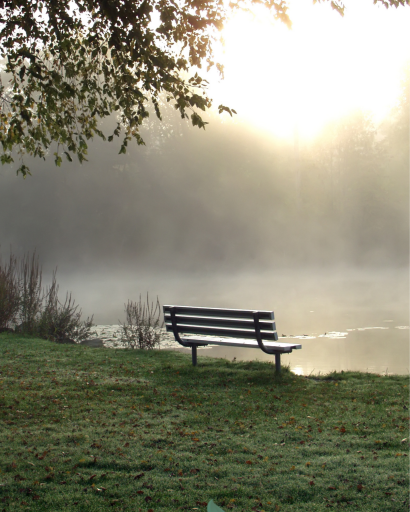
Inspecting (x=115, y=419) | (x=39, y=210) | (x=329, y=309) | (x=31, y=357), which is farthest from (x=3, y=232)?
(x=115, y=419)

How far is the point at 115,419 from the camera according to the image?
580 cm

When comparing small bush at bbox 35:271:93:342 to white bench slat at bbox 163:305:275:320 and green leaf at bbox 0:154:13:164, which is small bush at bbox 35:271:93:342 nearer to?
white bench slat at bbox 163:305:275:320

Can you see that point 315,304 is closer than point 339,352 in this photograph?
No

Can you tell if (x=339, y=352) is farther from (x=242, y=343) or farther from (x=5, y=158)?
(x=5, y=158)

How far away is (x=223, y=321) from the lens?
786cm

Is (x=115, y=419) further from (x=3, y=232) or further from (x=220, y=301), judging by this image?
(x=3, y=232)

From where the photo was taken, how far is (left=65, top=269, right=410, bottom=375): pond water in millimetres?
11438

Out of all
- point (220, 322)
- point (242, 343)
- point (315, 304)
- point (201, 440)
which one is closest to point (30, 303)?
point (220, 322)

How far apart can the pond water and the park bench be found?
1900 mm

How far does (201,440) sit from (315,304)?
18.4 metres

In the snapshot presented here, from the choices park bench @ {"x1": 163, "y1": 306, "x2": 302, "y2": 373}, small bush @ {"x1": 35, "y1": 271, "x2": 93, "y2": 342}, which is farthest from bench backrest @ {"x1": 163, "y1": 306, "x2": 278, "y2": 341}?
small bush @ {"x1": 35, "y1": 271, "x2": 93, "y2": 342}

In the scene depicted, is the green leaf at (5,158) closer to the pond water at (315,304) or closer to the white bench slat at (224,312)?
the white bench slat at (224,312)

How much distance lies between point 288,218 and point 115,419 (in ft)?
137

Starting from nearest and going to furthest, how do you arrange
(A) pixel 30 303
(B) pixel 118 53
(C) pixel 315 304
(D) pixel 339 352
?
(B) pixel 118 53 → (D) pixel 339 352 → (A) pixel 30 303 → (C) pixel 315 304
